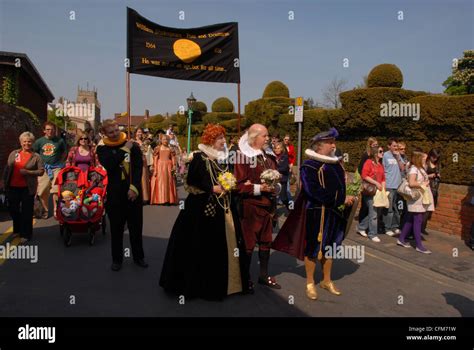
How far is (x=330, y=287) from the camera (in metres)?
4.93

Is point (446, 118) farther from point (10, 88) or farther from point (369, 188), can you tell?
point (10, 88)

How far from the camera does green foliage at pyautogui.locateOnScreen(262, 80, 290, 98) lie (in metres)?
19.5

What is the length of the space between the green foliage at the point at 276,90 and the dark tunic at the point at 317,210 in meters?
15.1

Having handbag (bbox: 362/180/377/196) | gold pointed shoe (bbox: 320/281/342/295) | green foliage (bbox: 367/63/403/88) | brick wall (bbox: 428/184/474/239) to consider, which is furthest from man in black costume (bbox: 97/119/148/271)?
green foliage (bbox: 367/63/403/88)

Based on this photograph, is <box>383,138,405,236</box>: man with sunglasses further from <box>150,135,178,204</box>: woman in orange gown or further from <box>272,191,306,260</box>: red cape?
<box>150,135,178,204</box>: woman in orange gown

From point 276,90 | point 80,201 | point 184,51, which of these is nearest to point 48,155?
point 80,201

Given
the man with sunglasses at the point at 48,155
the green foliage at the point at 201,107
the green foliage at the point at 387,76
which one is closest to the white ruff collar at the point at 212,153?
the man with sunglasses at the point at 48,155

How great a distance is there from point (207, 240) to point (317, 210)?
4.24 ft

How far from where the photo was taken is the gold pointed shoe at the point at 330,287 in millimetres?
4875

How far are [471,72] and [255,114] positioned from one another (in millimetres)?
12910

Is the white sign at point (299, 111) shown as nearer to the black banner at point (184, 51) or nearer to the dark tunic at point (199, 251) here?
the black banner at point (184, 51)
